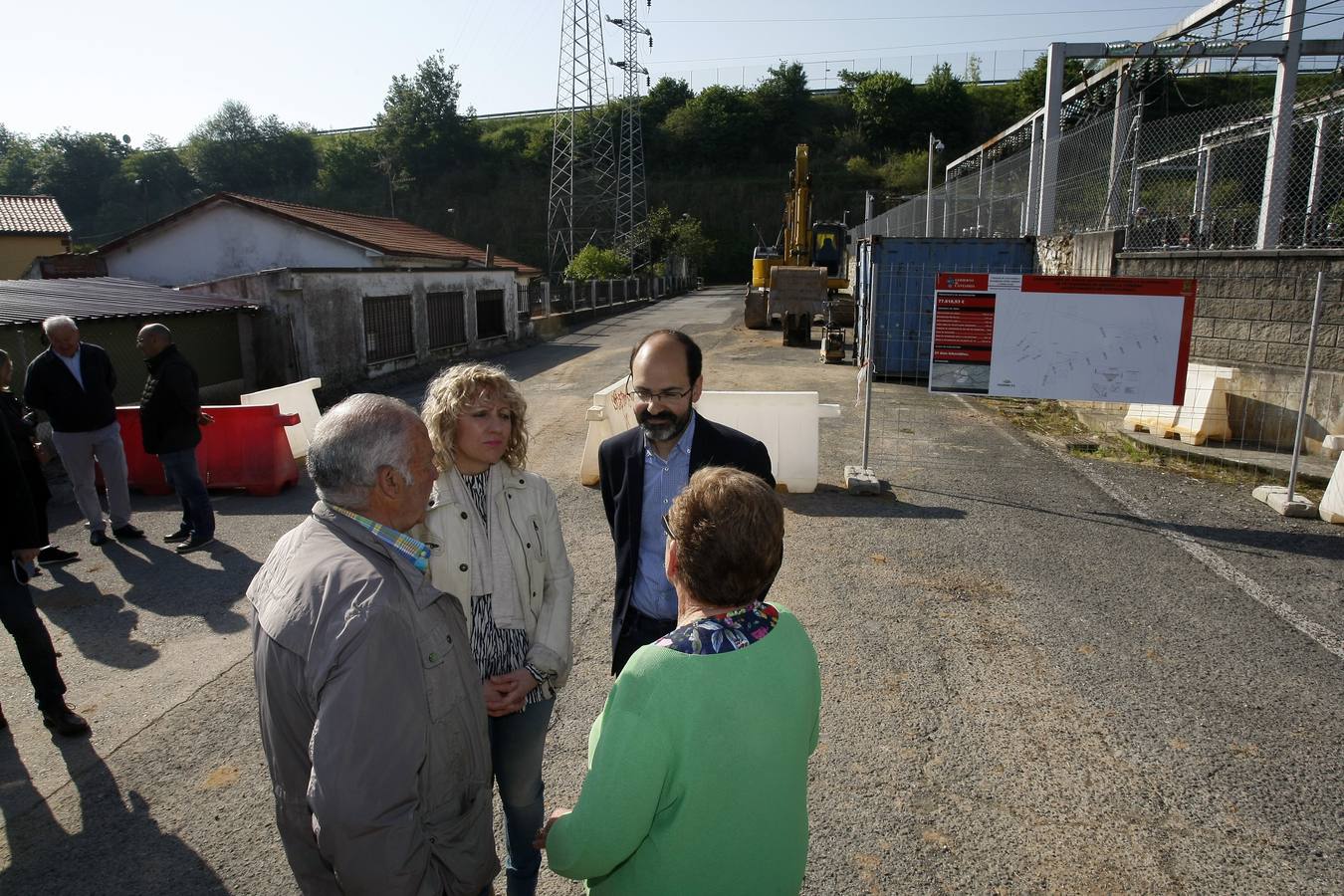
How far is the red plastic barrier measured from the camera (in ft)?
24.7

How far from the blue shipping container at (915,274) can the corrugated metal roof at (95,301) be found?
10948 millimetres

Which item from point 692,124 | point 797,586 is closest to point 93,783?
point 797,586

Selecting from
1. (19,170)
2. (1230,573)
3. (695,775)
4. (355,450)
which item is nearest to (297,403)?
(355,450)

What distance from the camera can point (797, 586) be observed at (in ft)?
17.1

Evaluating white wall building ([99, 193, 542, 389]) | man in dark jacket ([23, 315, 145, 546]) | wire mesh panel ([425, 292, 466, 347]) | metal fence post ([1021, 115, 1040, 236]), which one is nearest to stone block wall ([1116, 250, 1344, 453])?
metal fence post ([1021, 115, 1040, 236])

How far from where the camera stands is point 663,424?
8.46 feet

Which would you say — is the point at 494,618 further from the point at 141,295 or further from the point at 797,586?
the point at 141,295

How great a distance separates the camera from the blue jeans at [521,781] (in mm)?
2244

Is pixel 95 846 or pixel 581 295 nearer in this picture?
pixel 95 846

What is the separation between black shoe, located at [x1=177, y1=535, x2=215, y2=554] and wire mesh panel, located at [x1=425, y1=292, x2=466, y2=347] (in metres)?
12.3

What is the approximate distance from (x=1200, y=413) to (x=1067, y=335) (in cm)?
303

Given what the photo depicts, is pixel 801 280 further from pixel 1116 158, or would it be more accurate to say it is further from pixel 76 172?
pixel 76 172

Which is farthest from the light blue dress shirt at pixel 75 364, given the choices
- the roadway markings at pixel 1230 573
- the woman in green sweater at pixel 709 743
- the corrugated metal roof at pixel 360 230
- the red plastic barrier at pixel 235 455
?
the corrugated metal roof at pixel 360 230

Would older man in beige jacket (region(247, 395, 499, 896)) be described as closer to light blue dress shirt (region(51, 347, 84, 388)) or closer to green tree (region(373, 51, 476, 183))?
light blue dress shirt (region(51, 347, 84, 388))
